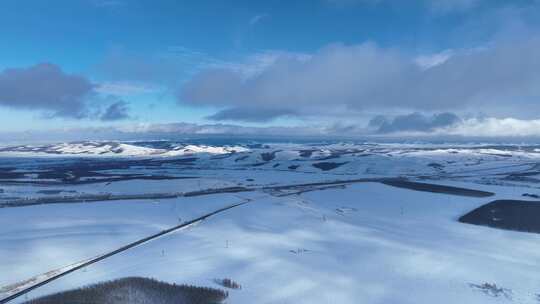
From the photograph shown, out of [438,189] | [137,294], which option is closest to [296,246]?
[137,294]

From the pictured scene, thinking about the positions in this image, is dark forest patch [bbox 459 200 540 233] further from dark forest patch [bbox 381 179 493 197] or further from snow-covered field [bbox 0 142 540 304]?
dark forest patch [bbox 381 179 493 197]

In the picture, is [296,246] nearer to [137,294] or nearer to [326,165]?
[137,294]

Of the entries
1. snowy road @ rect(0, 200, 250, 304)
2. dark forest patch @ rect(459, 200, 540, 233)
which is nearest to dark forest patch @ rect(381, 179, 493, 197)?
dark forest patch @ rect(459, 200, 540, 233)

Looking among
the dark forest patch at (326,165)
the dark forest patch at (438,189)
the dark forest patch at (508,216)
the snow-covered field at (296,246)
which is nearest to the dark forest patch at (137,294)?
the snow-covered field at (296,246)

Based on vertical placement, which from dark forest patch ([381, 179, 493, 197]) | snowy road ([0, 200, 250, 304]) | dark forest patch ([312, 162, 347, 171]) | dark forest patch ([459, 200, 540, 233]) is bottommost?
dark forest patch ([459, 200, 540, 233])

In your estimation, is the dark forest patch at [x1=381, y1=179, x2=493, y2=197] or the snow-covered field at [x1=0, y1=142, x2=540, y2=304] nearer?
the snow-covered field at [x1=0, y1=142, x2=540, y2=304]

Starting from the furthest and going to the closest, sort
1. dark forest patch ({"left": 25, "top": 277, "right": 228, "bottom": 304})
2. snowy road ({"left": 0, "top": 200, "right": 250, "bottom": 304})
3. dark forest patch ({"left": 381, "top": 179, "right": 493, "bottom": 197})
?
dark forest patch ({"left": 381, "top": 179, "right": 493, "bottom": 197}), snowy road ({"left": 0, "top": 200, "right": 250, "bottom": 304}), dark forest patch ({"left": 25, "top": 277, "right": 228, "bottom": 304})

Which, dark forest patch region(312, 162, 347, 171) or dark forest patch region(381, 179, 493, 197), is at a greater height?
dark forest patch region(312, 162, 347, 171)

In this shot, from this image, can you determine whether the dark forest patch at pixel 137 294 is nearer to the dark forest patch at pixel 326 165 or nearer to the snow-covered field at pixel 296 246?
the snow-covered field at pixel 296 246

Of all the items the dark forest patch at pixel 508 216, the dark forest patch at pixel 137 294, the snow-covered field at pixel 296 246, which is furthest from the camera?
the dark forest patch at pixel 508 216

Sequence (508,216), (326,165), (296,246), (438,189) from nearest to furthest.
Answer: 1. (296,246)
2. (508,216)
3. (438,189)
4. (326,165)

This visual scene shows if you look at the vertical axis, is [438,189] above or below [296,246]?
above

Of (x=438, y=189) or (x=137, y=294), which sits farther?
(x=438, y=189)
